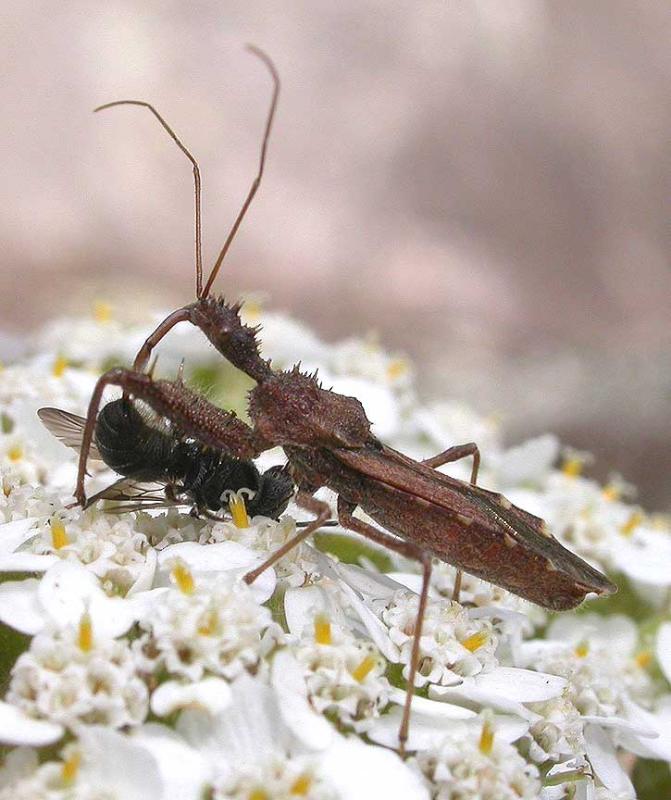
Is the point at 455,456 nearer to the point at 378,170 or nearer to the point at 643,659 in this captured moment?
the point at 643,659

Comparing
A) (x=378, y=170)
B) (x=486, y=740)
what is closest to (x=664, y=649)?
(x=486, y=740)

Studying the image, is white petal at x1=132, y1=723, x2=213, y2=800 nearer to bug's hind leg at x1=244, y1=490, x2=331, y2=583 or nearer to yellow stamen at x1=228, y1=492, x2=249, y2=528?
bug's hind leg at x1=244, y1=490, x2=331, y2=583

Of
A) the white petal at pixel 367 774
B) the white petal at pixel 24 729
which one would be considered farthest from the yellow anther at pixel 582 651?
the white petal at pixel 24 729


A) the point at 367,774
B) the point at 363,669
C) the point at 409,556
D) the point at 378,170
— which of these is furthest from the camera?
the point at 378,170

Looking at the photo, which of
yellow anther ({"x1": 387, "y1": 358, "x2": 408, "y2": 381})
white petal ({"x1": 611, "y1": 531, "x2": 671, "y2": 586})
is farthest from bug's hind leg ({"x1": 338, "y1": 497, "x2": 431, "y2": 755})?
yellow anther ({"x1": 387, "y1": 358, "x2": 408, "y2": 381})

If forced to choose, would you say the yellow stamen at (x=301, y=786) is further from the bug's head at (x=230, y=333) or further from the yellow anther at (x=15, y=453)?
the yellow anther at (x=15, y=453)

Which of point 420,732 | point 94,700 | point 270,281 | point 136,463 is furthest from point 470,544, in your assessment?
point 270,281
